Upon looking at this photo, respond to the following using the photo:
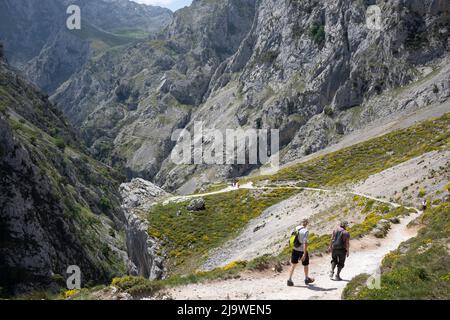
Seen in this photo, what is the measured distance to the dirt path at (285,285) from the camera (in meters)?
17.7

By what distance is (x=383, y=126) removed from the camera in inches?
3452

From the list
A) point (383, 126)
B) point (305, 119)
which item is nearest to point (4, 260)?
point (383, 126)

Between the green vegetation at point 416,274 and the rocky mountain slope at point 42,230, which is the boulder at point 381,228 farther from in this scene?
the rocky mountain slope at point 42,230

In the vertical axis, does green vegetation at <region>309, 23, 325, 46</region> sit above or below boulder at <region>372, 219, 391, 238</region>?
above

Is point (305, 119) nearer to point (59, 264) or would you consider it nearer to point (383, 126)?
point (383, 126)

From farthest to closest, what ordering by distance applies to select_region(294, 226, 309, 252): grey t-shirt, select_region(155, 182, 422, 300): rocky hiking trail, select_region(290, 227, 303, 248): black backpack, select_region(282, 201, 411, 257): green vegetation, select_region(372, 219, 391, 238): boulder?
select_region(372, 219, 391, 238): boulder < select_region(282, 201, 411, 257): green vegetation < select_region(290, 227, 303, 248): black backpack < select_region(294, 226, 309, 252): grey t-shirt < select_region(155, 182, 422, 300): rocky hiking trail

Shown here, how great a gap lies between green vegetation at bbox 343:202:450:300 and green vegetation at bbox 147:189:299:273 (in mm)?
25367

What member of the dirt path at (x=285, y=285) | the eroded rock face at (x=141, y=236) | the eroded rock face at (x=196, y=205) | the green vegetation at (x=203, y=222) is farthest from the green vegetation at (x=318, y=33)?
the dirt path at (x=285, y=285)

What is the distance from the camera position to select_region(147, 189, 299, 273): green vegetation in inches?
1839

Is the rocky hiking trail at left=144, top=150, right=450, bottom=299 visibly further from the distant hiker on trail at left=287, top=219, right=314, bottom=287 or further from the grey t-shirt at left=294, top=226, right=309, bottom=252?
the grey t-shirt at left=294, top=226, right=309, bottom=252

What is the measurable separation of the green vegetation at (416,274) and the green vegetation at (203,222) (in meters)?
25.4

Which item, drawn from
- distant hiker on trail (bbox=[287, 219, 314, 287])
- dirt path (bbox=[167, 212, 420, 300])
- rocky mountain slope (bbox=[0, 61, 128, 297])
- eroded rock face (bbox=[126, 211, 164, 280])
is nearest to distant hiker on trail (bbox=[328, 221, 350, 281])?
dirt path (bbox=[167, 212, 420, 300])

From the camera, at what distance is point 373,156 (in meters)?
62.8
